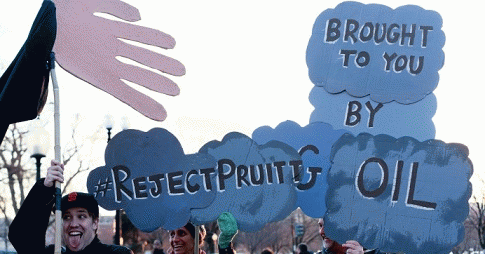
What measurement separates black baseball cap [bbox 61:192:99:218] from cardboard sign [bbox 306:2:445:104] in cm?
225

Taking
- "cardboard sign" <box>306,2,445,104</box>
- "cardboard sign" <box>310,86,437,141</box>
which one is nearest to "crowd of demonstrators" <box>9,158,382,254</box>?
"cardboard sign" <box>310,86,437,141</box>

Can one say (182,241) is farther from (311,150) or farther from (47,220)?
(47,220)

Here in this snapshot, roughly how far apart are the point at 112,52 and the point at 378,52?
2.12 m

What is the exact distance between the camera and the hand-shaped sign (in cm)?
604

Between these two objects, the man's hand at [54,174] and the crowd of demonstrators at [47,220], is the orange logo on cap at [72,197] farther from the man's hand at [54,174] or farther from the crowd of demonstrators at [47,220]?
the man's hand at [54,174]

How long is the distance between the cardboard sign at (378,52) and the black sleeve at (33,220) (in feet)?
8.28

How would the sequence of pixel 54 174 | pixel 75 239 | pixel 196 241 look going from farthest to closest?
pixel 196 241
pixel 75 239
pixel 54 174

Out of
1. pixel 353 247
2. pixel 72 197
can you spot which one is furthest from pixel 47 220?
pixel 353 247

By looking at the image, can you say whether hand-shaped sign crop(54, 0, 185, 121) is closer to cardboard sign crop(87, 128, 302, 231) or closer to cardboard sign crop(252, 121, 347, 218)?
cardboard sign crop(87, 128, 302, 231)

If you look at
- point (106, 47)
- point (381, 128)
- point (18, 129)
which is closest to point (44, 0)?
point (106, 47)

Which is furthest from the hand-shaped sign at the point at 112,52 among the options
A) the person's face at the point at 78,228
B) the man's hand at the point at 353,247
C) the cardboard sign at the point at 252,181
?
the man's hand at the point at 353,247

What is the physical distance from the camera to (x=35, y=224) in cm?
533

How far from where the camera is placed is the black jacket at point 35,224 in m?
5.30

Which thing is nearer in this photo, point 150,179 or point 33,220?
point 33,220
